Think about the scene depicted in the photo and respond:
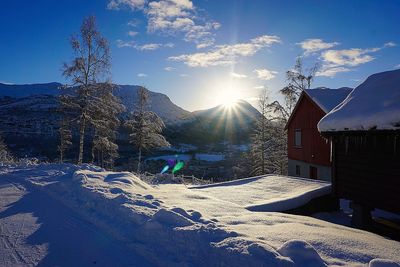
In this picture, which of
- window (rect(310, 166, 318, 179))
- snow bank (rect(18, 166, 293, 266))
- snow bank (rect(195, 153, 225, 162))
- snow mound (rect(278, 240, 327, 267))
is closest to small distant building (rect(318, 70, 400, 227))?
snow mound (rect(278, 240, 327, 267))

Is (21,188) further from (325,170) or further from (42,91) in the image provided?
(42,91)

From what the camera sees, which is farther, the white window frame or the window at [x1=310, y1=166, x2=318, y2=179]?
the white window frame

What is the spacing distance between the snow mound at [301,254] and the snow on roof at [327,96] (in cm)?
1588

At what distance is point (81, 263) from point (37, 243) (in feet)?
3.82

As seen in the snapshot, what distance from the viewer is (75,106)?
Answer: 19.4 m

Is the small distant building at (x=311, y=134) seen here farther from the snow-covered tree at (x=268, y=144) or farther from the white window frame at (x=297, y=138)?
the snow-covered tree at (x=268, y=144)

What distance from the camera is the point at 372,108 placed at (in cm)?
790

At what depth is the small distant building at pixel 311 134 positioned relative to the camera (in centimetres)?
1856

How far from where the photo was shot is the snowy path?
4188mm

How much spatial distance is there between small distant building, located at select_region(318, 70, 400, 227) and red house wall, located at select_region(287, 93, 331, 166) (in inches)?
357

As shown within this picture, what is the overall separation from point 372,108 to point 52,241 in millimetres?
8115

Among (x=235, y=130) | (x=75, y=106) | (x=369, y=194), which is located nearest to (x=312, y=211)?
(x=369, y=194)

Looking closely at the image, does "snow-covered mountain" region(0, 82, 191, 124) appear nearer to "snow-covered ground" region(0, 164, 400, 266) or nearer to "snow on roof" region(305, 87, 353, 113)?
"snow on roof" region(305, 87, 353, 113)

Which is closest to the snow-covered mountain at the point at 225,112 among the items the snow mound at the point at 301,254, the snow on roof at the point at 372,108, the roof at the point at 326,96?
the roof at the point at 326,96
